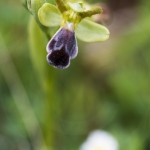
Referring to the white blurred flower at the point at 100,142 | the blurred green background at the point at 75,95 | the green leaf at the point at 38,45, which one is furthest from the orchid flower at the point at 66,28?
the white blurred flower at the point at 100,142

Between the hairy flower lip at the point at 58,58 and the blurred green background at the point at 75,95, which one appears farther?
the blurred green background at the point at 75,95

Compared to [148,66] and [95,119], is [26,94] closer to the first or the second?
[95,119]

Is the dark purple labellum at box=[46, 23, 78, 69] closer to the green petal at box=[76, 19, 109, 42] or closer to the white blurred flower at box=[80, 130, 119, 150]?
the green petal at box=[76, 19, 109, 42]

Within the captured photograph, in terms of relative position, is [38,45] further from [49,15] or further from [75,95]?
[75,95]

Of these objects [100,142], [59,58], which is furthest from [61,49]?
[100,142]

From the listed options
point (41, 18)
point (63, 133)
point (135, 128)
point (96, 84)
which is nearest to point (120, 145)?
point (135, 128)

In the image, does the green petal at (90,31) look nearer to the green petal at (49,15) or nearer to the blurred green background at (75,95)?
the green petal at (49,15)

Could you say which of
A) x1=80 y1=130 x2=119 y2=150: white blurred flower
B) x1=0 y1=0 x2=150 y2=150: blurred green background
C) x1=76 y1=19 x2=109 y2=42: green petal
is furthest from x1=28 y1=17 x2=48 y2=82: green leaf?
x1=80 y1=130 x2=119 y2=150: white blurred flower
